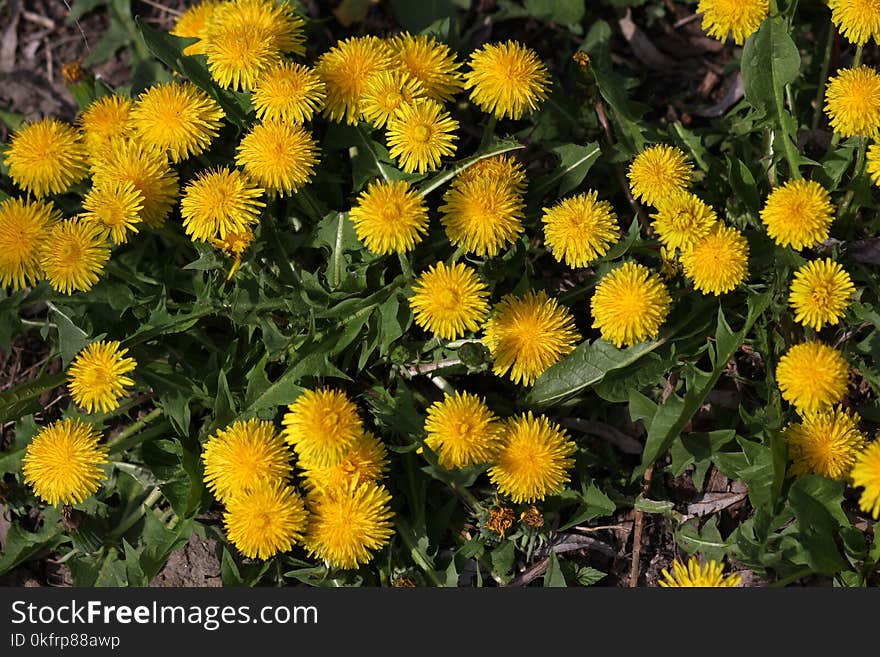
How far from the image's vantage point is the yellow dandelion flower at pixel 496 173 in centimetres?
349

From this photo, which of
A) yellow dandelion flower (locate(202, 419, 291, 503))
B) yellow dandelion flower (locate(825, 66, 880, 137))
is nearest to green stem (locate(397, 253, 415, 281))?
yellow dandelion flower (locate(202, 419, 291, 503))

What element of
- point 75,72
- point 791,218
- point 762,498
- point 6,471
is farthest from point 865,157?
point 6,471

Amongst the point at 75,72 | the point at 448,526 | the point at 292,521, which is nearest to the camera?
the point at 292,521

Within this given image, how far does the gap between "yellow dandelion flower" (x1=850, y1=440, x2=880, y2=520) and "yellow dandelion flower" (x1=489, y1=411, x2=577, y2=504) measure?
1054 mm

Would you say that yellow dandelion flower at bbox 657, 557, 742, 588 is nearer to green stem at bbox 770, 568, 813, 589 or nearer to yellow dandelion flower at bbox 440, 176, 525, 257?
green stem at bbox 770, 568, 813, 589

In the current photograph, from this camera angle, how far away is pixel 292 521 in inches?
126

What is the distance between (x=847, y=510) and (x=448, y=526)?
68.4 inches

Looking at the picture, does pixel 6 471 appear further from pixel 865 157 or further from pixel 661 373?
pixel 865 157

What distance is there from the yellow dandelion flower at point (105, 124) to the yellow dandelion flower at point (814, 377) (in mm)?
2941

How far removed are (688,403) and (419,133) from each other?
151cm

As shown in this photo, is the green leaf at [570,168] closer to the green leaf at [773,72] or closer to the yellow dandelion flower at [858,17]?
the green leaf at [773,72]

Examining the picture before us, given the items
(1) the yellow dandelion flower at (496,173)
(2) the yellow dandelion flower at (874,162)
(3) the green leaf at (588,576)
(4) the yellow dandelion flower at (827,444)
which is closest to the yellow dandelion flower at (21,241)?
(1) the yellow dandelion flower at (496,173)

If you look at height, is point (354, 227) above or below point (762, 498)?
above

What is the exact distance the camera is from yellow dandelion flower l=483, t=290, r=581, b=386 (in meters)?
3.39
